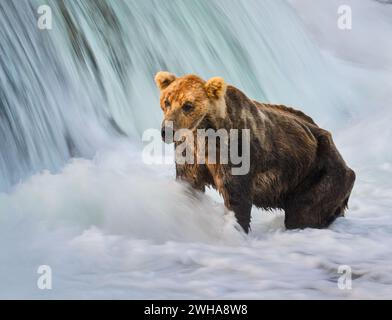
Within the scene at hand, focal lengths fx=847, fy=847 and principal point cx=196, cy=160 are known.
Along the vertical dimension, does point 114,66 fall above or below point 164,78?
above

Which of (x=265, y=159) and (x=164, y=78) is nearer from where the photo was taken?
(x=164, y=78)

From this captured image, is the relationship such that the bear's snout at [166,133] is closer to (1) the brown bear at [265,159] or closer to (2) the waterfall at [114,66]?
(1) the brown bear at [265,159]

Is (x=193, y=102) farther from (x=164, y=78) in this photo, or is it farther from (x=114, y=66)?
(x=114, y=66)

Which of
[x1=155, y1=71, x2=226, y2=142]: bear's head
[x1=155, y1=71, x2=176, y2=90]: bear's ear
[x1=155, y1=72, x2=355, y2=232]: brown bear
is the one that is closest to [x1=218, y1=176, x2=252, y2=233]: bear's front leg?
[x1=155, y1=72, x2=355, y2=232]: brown bear

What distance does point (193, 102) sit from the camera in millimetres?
4809

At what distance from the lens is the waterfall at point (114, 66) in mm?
5938

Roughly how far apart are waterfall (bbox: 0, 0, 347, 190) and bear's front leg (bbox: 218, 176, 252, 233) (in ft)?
4.72

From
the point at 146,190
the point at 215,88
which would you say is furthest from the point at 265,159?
the point at 146,190

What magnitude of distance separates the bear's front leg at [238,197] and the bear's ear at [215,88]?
48 centimetres

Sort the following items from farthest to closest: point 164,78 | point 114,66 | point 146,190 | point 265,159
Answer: point 114,66 → point 146,190 → point 265,159 → point 164,78

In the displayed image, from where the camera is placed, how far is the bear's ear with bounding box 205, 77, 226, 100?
4.79m

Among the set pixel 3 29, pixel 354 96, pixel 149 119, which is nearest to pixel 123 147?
pixel 149 119

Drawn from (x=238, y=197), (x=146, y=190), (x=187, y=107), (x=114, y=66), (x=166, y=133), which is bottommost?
(x=238, y=197)

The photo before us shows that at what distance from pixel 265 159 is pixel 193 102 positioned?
62 centimetres
